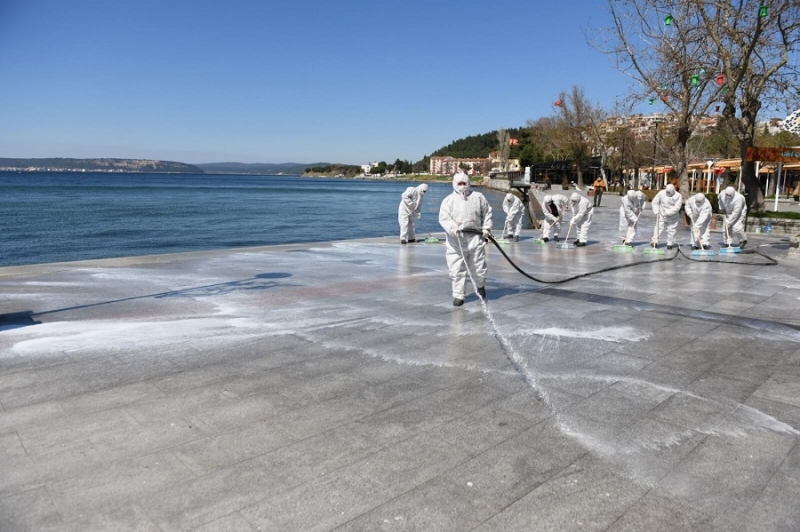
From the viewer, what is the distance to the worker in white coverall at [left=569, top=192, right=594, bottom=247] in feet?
52.8

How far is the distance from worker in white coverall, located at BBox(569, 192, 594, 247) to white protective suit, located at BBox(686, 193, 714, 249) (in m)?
2.49

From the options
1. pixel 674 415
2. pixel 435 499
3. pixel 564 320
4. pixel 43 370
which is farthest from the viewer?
pixel 564 320

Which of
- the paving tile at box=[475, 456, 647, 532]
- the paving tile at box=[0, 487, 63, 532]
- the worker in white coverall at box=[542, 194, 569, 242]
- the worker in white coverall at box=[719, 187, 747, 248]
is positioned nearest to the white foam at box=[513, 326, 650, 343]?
the paving tile at box=[475, 456, 647, 532]

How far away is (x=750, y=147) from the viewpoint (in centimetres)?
1955

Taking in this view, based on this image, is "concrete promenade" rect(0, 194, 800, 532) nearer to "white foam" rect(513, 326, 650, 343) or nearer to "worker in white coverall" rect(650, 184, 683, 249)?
"white foam" rect(513, 326, 650, 343)

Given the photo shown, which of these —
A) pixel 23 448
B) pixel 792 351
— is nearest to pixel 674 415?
pixel 792 351

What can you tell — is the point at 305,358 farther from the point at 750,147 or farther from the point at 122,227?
the point at 122,227

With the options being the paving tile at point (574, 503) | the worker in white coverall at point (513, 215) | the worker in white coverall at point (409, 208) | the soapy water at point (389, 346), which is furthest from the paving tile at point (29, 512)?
the worker in white coverall at point (513, 215)

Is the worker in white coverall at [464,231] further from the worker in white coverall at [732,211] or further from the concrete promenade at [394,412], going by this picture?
the worker in white coverall at [732,211]

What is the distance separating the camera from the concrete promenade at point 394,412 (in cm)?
302

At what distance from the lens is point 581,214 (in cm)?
1616

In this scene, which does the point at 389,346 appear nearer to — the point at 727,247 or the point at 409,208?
the point at 409,208

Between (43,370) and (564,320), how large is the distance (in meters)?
5.53

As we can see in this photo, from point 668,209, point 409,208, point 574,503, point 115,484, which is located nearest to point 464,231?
point 574,503
